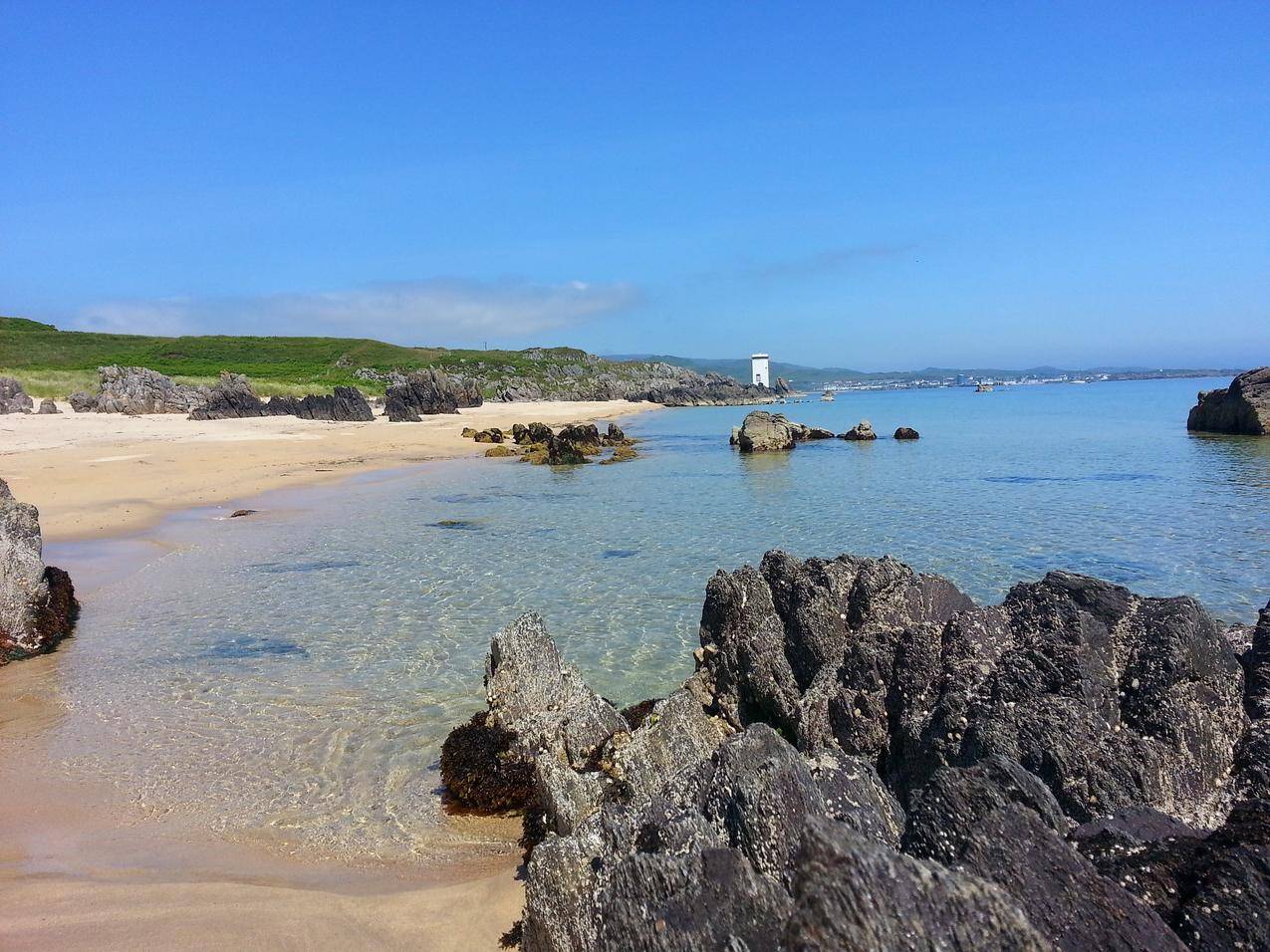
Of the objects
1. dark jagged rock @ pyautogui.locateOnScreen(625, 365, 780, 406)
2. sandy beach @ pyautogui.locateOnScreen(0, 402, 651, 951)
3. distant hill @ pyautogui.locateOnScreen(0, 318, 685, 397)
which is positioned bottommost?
sandy beach @ pyautogui.locateOnScreen(0, 402, 651, 951)

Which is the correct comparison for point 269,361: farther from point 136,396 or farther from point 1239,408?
point 1239,408

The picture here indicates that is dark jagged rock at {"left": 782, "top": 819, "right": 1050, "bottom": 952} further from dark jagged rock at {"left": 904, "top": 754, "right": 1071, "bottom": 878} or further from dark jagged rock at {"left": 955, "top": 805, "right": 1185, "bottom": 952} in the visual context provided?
dark jagged rock at {"left": 904, "top": 754, "right": 1071, "bottom": 878}

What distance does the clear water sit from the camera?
21.3ft

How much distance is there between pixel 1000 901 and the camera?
2.17 meters

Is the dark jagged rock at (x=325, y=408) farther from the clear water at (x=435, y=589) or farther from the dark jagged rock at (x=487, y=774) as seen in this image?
the dark jagged rock at (x=487, y=774)

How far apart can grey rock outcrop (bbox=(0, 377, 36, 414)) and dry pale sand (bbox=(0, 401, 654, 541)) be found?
5.99ft

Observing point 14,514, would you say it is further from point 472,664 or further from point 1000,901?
point 1000,901

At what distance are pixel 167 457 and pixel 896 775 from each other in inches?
1251

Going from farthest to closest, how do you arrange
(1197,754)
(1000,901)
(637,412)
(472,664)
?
(637,412), (472,664), (1197,754), (1000,901)

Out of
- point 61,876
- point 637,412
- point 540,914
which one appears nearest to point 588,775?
point 540,914

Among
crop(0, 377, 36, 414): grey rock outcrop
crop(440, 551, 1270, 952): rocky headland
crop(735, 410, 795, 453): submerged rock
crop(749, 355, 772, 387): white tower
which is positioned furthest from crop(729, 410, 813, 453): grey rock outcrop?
crop(749, 355, 772, 387): white tower

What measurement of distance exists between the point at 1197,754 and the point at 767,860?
8.79ft

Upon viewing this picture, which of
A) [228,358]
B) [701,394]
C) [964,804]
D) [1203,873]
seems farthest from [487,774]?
[701,394]

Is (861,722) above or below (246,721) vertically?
above
